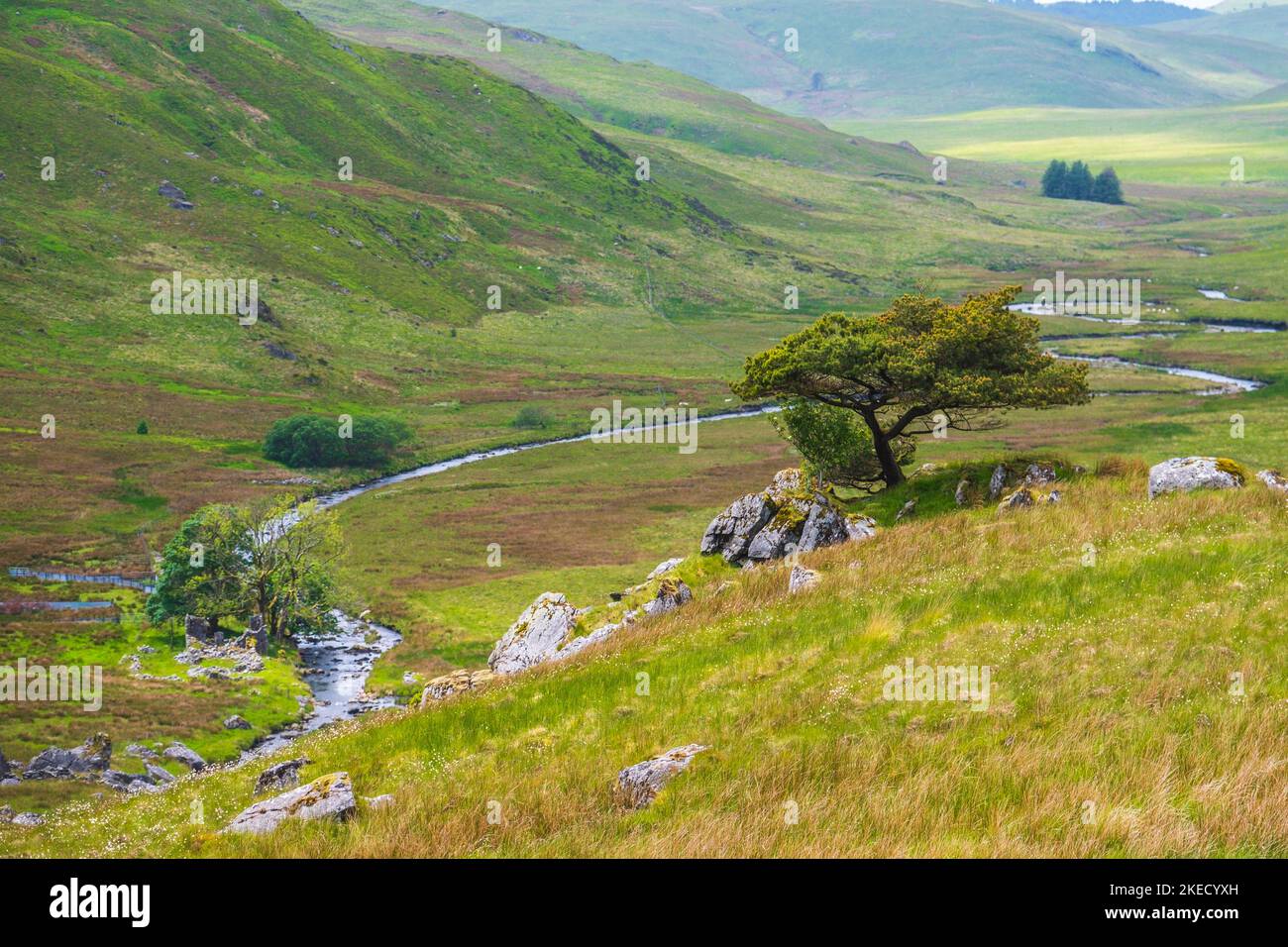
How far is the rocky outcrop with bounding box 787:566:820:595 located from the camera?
2625 centimetres

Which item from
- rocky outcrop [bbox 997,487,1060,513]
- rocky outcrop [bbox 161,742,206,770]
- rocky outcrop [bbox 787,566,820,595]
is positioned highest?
rocky outcrop [bbox 997,487,1060,513]

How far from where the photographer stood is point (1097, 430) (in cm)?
13875

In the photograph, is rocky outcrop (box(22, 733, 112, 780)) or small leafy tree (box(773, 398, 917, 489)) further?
rocky outcrop (box(22, 733, 112, 780))

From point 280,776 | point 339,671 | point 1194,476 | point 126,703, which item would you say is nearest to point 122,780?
point 126,703

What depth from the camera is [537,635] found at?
36.9 metres

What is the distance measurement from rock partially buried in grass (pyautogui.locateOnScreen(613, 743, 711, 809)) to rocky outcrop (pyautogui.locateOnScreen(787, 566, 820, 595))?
11.3m

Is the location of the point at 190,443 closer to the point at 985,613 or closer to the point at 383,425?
the point at 383,425

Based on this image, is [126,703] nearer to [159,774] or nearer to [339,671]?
[159,774]

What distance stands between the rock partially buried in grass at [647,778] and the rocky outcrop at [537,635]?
66.0 feet

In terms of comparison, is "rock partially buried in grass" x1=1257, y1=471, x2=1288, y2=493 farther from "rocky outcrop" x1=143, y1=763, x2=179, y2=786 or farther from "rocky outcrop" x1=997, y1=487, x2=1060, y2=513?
"rocky outcrop" x1=143, y1=763, x2=179, y2=786

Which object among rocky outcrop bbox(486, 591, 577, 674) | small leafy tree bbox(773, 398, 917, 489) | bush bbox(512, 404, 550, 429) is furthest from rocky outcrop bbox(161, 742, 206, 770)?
bush bbox(512, 404, 550, 429)

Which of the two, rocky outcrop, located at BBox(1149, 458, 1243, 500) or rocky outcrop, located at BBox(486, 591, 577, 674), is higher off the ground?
rocky outcrop, located at BBox(1149, 458, 1243, 500)

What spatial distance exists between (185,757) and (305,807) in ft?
146
